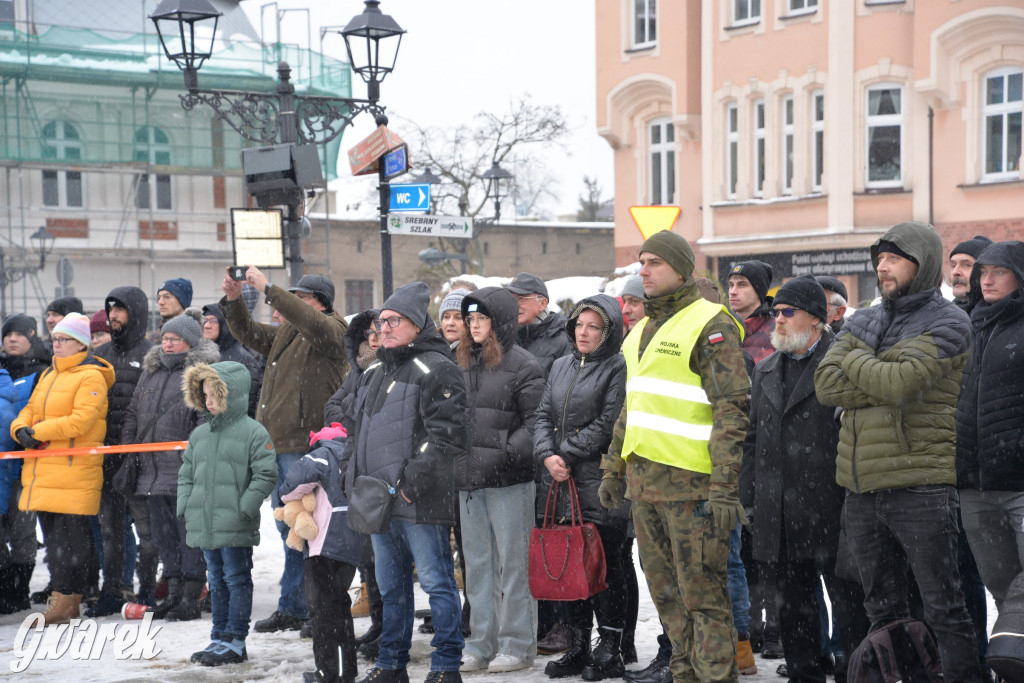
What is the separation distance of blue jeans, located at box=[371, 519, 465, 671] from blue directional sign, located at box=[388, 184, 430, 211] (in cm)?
443

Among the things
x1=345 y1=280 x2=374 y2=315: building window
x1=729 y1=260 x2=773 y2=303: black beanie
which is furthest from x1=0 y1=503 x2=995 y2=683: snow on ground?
x1=345 y1=280 x2=374 y2=315: building window

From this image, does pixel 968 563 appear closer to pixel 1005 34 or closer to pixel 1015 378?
pixel 1015 378

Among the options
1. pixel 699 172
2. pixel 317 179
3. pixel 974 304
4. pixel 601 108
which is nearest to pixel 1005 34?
pixel 699 172

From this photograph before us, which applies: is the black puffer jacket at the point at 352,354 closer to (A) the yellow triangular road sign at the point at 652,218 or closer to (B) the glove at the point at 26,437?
(B) the glove at the point at 26,437

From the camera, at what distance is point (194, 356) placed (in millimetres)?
8086

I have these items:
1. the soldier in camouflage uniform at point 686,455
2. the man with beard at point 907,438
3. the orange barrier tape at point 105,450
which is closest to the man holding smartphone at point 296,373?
the orange barrier tape at point 105,450

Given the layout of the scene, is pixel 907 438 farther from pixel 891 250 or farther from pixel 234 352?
pixel 234 352

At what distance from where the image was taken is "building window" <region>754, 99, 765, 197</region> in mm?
26000

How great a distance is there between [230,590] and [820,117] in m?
20.9

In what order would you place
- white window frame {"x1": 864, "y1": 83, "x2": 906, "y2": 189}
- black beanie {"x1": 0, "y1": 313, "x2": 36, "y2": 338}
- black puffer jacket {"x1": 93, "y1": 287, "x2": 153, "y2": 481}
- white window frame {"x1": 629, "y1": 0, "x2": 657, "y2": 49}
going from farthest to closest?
white window frame {"x1": 629, "y1": 0, "x2": 657, "y2": 49}
white window frame {"x1": 864, "y1": 83, "x2": 906, "y2": 189}
black beanie {"x1": 0, "y1": 313, "x2": 36, "y2": 338}
black puffer jacket {"x1": 93, "y1": 287, "x2": 153, "y2": 481}

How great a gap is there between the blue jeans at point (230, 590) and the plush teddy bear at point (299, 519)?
1.03 metres

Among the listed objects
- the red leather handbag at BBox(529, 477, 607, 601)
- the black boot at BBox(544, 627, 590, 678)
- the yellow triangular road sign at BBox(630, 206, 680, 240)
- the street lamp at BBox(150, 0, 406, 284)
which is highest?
the street lamp at BBox(150, 0, 406, 284)

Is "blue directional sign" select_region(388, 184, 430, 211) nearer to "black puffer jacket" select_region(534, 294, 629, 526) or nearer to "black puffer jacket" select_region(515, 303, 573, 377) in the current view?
"black puffer jacket" select_region(515, 303, 573, 377)

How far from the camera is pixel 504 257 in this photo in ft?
163
